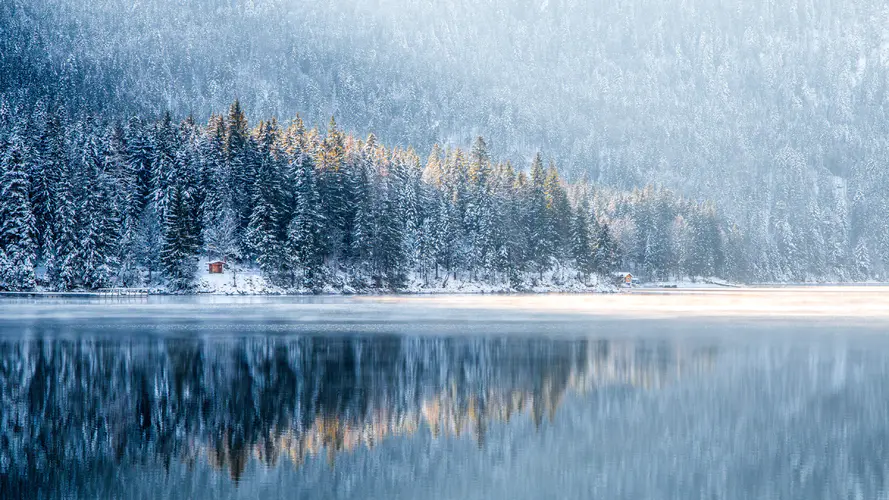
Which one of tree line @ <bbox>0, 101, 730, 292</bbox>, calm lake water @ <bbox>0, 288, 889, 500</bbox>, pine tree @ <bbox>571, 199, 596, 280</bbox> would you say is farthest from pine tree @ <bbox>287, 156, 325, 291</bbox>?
calm lake water @ <bbox>0, 288, 889, 500</bbox>

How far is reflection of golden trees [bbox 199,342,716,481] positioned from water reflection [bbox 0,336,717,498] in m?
0.05

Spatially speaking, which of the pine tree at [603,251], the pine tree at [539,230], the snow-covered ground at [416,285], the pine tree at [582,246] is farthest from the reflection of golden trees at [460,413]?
the pine tree at [603,251]

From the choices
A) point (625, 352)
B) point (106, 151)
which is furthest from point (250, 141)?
point (625, 352)

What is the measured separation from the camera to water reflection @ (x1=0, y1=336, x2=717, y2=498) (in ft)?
60.4

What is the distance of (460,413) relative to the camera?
23672 mm

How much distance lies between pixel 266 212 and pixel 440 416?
78016 millimetres

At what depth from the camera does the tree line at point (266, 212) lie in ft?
300

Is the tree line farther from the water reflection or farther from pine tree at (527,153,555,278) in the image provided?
the water reflection

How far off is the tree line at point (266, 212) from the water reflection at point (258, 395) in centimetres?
5452

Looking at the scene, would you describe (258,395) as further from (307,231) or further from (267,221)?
(267,221)

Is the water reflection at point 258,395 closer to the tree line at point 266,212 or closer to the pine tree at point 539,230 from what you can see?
the tree line at point 266,212

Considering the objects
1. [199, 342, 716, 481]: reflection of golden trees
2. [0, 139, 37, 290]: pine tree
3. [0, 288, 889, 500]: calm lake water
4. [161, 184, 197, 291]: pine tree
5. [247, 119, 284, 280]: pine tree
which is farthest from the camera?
[247, 119, 284, 280]: pine tree

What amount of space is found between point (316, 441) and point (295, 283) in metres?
82.4

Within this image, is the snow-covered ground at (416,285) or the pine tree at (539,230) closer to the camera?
the snow-covered ground at (416,285)
